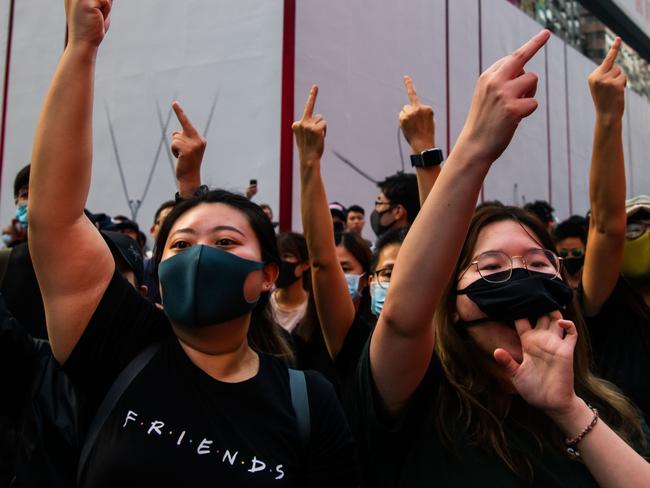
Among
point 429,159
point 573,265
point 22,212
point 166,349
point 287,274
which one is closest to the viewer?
point 166,349

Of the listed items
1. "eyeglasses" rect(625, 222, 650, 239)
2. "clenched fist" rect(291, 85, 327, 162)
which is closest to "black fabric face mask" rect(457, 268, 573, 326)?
"clenched fist" rect(291, 85, 327, 162)

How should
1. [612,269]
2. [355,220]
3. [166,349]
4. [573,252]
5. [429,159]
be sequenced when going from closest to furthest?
1. [166,349]
2. [429,159]
3. [612,269]
4. [573,252]
5. [355,220]

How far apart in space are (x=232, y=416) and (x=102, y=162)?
7359 mm

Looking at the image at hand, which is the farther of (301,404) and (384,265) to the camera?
(384,265)

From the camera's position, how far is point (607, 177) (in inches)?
77.8

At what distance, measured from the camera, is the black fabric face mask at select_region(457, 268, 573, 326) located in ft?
4.23

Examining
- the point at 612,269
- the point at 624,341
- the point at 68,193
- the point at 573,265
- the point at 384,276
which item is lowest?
the point at 573,265

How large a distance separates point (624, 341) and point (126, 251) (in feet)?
5.60

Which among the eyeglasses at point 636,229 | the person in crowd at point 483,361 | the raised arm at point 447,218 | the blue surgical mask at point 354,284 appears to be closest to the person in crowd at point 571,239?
the eyeglasses at point 636,229

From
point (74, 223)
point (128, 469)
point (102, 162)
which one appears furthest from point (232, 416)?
point (102, 162)

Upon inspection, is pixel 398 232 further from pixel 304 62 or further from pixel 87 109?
pixel 304 62

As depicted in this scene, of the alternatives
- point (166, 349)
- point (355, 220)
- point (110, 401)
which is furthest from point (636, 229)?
point (355, 220)

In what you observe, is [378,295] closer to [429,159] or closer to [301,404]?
[429,159]

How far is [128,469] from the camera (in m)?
1.19
